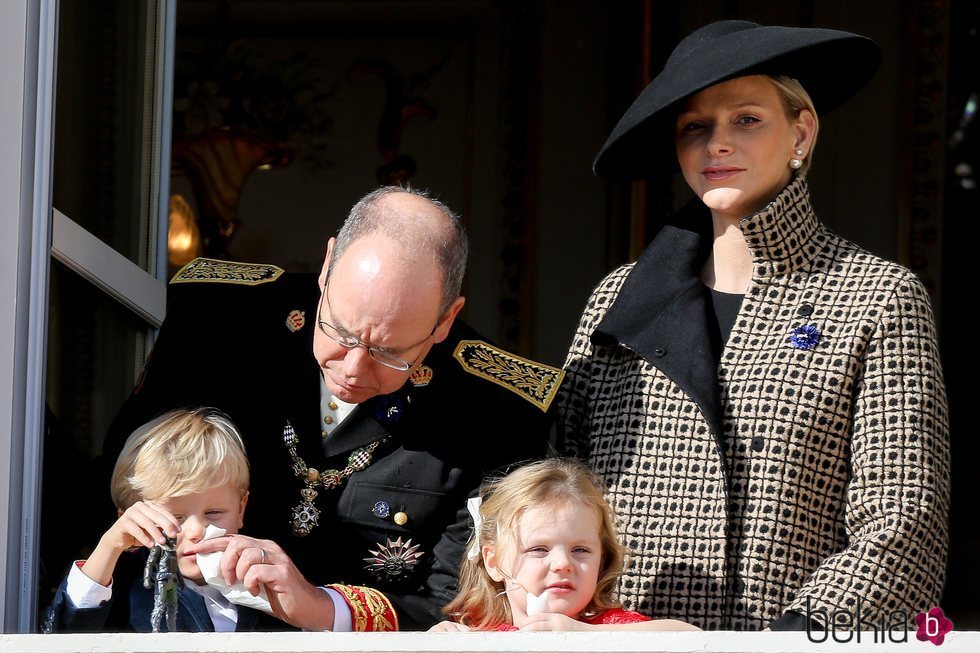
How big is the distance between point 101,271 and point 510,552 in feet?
3.44

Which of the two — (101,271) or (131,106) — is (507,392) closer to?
(101,271)

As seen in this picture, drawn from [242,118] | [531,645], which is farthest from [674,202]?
[531,645]

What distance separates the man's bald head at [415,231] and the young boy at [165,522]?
40 cm

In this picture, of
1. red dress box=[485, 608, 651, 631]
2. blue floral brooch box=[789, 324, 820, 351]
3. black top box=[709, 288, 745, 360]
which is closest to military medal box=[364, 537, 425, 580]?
red dress box=[485, 608, 651, 631]

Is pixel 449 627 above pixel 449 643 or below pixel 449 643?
below

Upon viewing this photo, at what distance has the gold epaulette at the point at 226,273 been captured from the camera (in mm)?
3080

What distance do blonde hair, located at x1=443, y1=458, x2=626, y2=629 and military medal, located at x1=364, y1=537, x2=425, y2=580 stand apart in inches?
4.6

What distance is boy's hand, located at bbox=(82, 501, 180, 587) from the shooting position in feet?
8.53

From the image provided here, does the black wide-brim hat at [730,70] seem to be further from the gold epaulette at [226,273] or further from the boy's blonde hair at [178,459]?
the boy's blonde hair at [178,459]

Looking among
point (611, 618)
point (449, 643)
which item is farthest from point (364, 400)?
point (449, 643)

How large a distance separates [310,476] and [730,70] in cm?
107

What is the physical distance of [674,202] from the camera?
19.7ft

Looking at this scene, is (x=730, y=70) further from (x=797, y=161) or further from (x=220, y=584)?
(x=220, y=584)

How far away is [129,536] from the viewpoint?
262 centimetres
